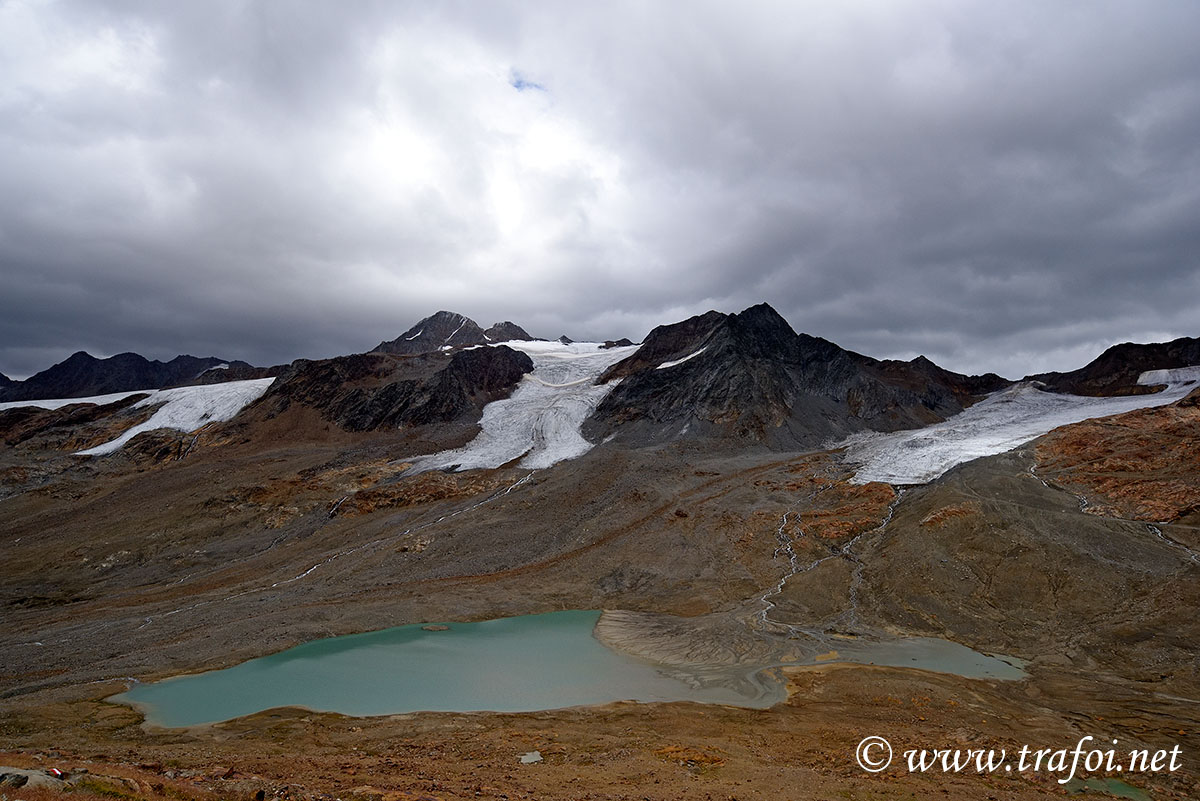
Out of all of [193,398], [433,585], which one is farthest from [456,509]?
[193,398]

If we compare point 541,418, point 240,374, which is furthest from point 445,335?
point 541,418

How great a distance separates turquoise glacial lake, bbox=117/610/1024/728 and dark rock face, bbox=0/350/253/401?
14759 centimetres

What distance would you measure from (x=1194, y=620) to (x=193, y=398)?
114 m

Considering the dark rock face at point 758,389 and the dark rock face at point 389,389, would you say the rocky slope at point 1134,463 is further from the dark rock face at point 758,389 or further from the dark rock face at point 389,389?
the dark rock face at point 389,389

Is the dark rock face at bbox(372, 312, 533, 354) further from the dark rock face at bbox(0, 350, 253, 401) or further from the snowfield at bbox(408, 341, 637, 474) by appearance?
the snowfield at bbox(408, 341, 637, 474)

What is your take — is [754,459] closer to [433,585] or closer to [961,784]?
[433,585]

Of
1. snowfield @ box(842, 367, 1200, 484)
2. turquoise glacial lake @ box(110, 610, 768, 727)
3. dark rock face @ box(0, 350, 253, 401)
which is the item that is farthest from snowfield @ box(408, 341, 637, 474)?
dark rock face @ box(0, 350, 253, 401)

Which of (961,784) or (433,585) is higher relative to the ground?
(961,784)

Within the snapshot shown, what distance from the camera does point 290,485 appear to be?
59031 mm

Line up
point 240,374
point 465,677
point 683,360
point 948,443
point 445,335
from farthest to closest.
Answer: point 445,335 → point 240,374 → point 683,360 → point 948,443 → point 465,677

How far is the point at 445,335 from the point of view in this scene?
163625mm

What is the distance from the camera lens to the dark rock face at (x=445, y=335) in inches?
6240

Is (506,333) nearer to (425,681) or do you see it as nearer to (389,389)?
(389,389)

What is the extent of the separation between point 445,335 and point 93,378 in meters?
92.3
